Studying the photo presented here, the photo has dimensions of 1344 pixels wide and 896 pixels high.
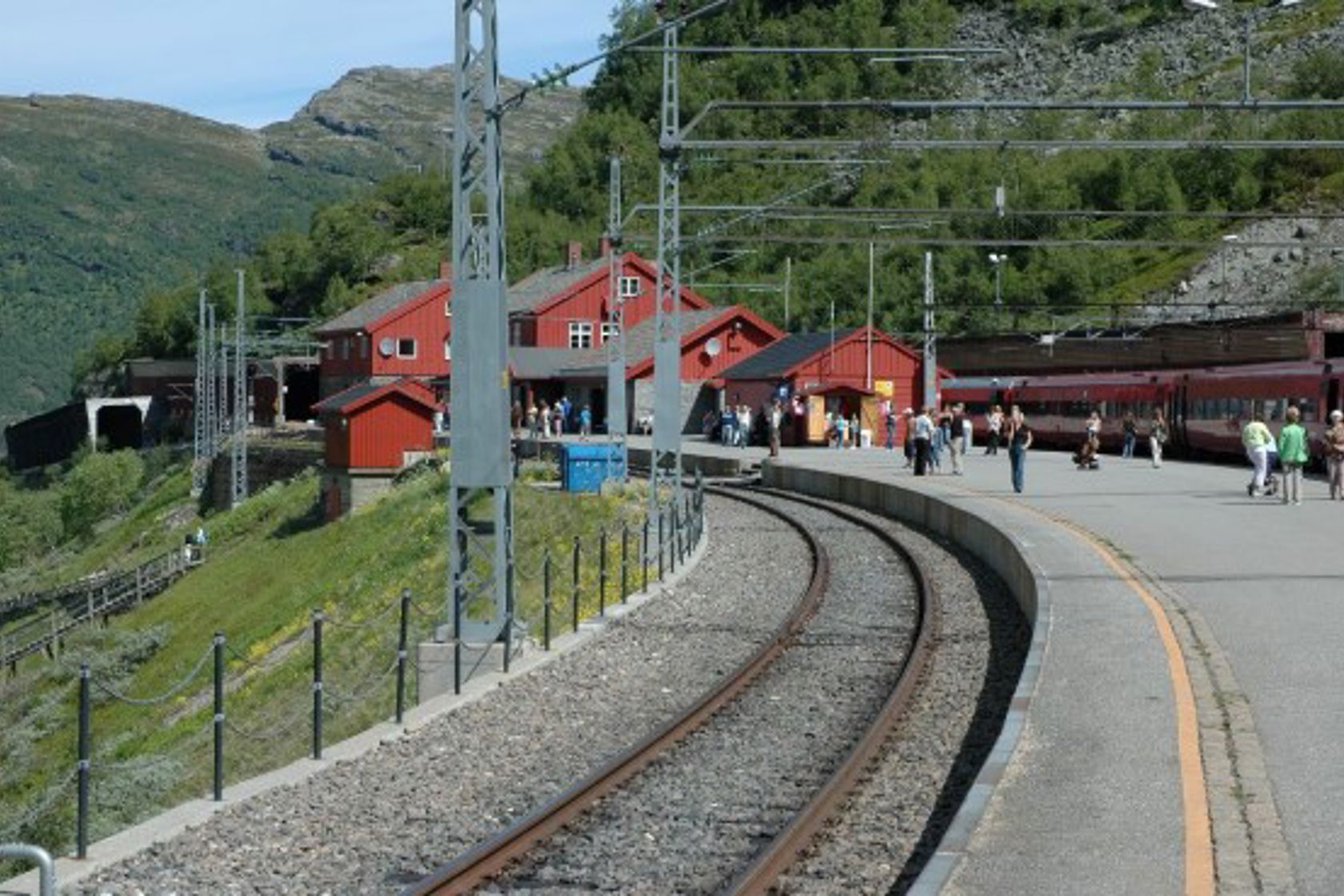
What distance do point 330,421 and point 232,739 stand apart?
4549cm

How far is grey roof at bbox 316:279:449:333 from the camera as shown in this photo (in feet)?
343

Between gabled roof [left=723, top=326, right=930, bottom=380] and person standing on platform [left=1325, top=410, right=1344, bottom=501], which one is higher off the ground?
gabled roof [left=723, top=326, right=930, bottom=380]

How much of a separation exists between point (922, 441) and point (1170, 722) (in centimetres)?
3816

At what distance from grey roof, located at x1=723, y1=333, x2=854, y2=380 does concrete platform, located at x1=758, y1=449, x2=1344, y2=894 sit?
45887mm

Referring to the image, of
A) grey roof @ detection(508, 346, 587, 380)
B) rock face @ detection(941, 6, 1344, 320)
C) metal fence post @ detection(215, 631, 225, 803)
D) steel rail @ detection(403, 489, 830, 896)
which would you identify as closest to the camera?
steel rail @ detection(403, 489, 830, 896)

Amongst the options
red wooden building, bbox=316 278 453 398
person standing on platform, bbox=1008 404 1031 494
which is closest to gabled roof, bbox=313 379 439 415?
red wooden building, bbox=316 278 453 398

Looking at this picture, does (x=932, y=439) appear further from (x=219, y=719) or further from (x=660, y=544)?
(x=219, y=719)

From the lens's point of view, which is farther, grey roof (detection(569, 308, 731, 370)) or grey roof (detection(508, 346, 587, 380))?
grey roof (detection(508, 346, 587, 380))

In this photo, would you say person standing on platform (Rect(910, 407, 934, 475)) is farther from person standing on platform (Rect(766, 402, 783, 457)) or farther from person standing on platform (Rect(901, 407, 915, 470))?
person standing on platform (Rect(766, 402, 783, 457))

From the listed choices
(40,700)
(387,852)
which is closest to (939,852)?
(387,852)

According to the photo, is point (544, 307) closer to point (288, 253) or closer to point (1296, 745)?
point (288, 253)

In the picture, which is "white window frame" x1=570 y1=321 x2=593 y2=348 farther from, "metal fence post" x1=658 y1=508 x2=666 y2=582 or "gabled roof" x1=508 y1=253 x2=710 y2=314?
"metal fence post" x1=658 y1=508 x2=666 y2=582

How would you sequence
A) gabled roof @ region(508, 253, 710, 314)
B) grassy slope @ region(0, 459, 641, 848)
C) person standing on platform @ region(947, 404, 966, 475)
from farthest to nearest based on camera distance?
gabled roof @ region(508, 253, 710, 314)
person standing on platform @ region(947, 404, 966, 475)
grassy slope @ region(0, 459, 641, 848)

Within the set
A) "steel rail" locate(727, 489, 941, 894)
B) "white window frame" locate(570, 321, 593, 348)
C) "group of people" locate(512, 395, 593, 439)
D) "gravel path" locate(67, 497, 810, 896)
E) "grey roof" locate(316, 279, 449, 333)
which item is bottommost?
"gravel path" locate(67, 497, 810, 896)
